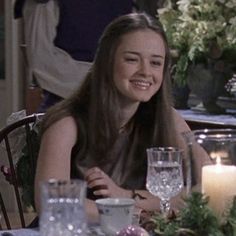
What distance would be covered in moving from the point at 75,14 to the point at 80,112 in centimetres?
97

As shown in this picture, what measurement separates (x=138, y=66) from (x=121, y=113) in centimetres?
15

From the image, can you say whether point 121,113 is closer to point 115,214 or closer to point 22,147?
point 22,147

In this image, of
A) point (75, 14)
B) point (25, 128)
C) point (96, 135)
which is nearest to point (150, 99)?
Answer: point (96, 135)

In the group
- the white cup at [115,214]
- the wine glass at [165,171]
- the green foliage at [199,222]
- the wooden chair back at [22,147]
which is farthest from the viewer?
the wooden chair back at [22,147]

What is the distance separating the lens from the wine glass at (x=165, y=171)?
180 centimetres

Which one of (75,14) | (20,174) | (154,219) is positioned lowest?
(20,174)

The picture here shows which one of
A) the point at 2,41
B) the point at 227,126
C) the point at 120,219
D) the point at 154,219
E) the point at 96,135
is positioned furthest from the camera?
the point at 2,41

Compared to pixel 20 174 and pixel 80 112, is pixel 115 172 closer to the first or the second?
pixel 80 112

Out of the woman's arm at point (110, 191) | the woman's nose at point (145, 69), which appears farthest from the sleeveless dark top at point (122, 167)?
the woman's nose at point (145, 69)

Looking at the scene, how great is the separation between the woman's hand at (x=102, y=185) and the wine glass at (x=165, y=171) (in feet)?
0.80

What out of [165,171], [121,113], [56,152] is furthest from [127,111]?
[165,171]

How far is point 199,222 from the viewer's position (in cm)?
146

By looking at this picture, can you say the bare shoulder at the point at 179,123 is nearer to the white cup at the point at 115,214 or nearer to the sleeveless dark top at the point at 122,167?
the sleeveless dark top at the point at 122,167

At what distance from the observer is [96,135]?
2.20 meters
